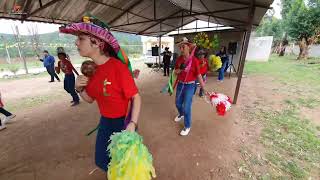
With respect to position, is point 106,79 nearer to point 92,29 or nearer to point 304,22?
point 92,29

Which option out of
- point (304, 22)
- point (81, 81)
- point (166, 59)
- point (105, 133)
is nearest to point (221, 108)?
point (105, 133)

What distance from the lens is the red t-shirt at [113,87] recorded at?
1.45 metres

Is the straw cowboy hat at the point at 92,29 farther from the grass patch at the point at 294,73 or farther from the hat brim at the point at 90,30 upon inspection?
the grass patch at the point at 294,73

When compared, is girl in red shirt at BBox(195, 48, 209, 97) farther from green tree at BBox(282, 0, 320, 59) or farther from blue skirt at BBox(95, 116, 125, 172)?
green tree at BBox(282, 0, 320, 59)

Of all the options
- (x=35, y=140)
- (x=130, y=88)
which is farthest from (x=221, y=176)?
(x=35, y=140)

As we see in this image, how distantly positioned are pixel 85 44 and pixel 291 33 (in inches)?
918

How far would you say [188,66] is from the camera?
10.3 ft

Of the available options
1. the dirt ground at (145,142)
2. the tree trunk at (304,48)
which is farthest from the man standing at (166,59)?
the tree trunk at (304,48)

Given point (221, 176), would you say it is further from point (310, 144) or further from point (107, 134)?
point (310, 144)

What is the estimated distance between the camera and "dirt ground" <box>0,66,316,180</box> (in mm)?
2684

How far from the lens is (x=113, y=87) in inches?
57.7

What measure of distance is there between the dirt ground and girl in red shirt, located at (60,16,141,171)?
4.65 ft

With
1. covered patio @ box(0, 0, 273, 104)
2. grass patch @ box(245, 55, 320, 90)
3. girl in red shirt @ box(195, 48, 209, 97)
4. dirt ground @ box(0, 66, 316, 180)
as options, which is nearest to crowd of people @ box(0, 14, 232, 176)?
dirt ground @ box(0, 66, 316, 180)

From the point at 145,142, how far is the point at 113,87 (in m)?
2.24
